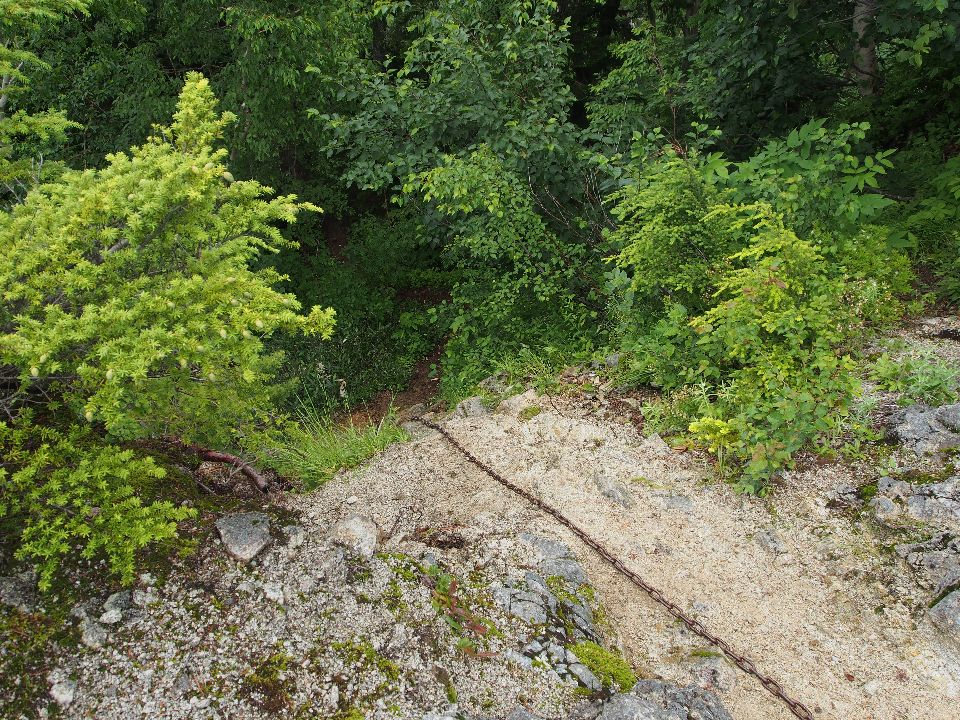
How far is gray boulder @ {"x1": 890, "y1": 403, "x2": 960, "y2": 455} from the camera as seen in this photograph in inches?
152

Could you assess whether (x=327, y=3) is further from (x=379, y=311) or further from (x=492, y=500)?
(x=492, y=500)

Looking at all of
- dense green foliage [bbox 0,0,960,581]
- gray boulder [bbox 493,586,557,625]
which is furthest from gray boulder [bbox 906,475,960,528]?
gray boulder [bbox 493,586,557,625]

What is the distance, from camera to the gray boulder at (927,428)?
12.6 feet

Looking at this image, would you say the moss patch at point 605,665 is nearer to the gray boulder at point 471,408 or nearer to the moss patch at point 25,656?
the moss patch at point 25,656

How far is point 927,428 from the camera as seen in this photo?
3959 mm

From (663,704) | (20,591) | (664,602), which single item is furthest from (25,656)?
(664,602)

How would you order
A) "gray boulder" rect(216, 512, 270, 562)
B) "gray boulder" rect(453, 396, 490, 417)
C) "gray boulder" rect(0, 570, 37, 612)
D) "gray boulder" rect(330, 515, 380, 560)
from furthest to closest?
"gray boulder" rect(453, 396, 490, 417)
"gray boulder" rect(330, 515, 380, 560)
"gray boulder" rect(216, 512, 270, 562)
"gray boulder" rect(0, 570, 37, 612)

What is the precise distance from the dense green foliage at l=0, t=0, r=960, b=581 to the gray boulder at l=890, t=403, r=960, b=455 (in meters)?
0.19

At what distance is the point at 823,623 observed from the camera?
324 cm

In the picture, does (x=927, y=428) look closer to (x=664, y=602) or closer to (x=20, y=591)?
(x=664, y=602)

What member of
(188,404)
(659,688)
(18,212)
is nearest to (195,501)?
(188,404)

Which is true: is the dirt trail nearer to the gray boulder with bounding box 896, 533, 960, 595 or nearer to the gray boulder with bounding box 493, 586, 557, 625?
the gray boulder with bounding box 896, 533, 960, 595

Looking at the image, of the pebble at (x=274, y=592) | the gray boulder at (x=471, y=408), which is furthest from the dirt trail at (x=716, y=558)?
the pebble at (x=274, y=592)

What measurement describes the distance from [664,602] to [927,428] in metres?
1.97
